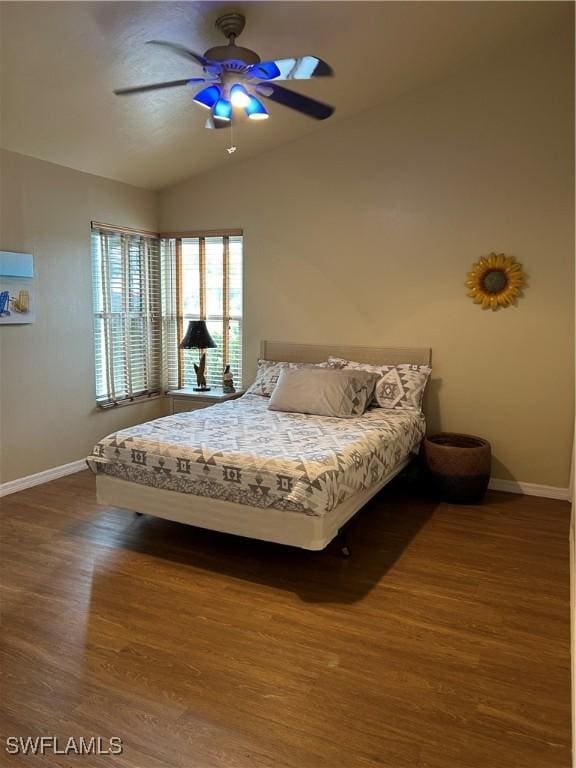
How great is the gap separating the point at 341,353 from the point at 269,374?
0.66m

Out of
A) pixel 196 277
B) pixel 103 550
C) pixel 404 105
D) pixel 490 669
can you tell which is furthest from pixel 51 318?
pixel 490 669

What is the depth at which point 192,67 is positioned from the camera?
3.42 meters

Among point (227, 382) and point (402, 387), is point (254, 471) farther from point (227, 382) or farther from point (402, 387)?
point (227, 382)

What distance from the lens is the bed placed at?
2.84 meters

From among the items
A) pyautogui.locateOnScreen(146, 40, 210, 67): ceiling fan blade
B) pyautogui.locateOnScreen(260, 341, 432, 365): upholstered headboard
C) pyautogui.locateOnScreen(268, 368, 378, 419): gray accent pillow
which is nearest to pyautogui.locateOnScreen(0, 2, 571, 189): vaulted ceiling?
pyautogui.locateOnScreen(146, 40, 210, 67): ceiling fan blade

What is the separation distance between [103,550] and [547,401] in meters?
3.30

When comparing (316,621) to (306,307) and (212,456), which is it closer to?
(212,456)

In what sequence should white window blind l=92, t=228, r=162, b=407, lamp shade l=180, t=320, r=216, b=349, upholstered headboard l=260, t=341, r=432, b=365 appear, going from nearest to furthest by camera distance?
upholstered headboard l=260, t=341, r=432, b=365 < white window blind l=92, t=228, r=162, b=407 < lamp shade l=180, t=320, r=216, b=349

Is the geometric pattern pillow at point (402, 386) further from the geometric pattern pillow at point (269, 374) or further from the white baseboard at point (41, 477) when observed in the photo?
the white baseboard at point (41, 477)

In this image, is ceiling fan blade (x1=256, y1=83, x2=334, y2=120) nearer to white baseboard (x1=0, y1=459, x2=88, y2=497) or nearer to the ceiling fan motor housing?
the ceiling fan motor housing

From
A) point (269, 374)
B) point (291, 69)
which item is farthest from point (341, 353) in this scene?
point (291, 69)

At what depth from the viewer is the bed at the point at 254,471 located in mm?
2840

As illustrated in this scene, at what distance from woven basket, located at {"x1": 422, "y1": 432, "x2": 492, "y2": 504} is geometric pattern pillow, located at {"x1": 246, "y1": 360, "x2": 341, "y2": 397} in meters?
1.12

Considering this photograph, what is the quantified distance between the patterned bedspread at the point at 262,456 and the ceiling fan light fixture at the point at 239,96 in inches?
72.2
